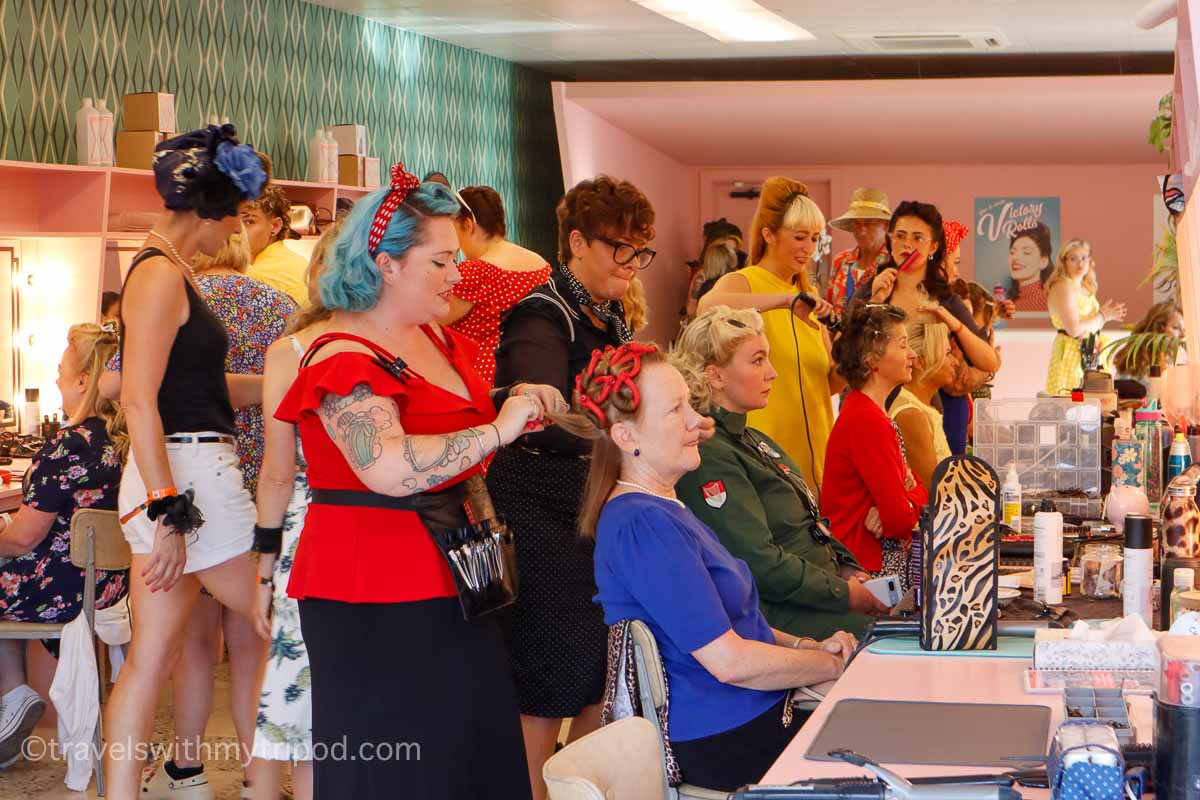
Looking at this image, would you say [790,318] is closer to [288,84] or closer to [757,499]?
[757,499]

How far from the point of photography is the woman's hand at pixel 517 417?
2.33 meters

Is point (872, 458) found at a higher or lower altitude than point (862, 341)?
lower

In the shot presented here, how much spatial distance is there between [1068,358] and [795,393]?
3036mm

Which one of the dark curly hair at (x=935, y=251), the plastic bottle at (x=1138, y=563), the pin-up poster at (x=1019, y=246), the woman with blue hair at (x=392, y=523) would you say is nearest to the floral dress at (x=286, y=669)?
the woman with blue hair at (x=392, y=523)

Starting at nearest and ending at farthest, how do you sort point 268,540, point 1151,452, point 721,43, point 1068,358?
point 268,540
point 1151,452
point 1068,358
point 721,43

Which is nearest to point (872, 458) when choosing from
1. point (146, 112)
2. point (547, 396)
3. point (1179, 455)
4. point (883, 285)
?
point (1179, 455)

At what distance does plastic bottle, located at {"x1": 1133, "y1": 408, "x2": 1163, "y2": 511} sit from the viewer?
12.1 ft

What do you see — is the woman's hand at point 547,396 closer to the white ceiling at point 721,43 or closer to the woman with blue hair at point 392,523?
the woman with blue hair at point 392,523

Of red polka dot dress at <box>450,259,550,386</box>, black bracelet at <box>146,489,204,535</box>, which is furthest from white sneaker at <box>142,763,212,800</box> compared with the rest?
red polka dot dress at <box>450,259,550,386</box>

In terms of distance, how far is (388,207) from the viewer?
7.72 feet

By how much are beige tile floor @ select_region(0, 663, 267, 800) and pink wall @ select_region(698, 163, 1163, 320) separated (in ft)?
30.2

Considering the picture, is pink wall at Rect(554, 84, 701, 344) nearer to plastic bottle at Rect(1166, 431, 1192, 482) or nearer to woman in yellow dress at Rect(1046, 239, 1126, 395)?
woman in yellow dress at Rect(1046, 239, 1126, 395)

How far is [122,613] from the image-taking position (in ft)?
12.8

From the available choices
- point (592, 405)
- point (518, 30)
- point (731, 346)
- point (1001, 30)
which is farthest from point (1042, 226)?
point (592, 405)
